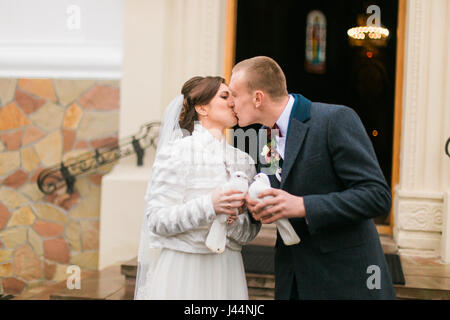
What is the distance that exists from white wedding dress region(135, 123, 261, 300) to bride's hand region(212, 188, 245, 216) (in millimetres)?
68

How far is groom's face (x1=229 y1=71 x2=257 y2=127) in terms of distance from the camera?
2221 millimetres

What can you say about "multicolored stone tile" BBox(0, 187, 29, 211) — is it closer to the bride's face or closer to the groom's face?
the bride's face

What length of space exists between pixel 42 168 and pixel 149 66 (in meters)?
A: 1.77

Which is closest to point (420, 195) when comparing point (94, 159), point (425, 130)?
point (425, 130)

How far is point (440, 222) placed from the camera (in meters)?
4.79

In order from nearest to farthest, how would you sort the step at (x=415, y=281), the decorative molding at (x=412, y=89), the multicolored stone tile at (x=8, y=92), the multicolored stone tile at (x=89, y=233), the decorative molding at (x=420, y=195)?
the step at (x=415, y=281), the decorative molding at (x=420, y=195), the decorative molding at (x=412, y=89), the multicolored stone tile at (x=89, y=233), the multicolored stone tile at (x=8, y=92)

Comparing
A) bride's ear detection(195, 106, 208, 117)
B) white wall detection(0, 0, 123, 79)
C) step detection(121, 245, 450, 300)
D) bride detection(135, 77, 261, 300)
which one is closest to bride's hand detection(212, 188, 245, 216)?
bride detection(135, 77, 261, 300)

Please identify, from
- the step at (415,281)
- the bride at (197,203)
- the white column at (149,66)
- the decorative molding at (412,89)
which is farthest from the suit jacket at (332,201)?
the white column at (149,66)

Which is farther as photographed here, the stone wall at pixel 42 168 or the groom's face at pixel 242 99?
the stone wall at pixel 42 168

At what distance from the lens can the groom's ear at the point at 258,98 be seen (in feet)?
7.20

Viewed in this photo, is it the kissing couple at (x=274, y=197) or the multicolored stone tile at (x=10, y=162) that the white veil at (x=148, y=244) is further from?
the multicolored stone tile at (x=10, y=162)

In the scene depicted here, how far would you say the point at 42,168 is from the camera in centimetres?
555

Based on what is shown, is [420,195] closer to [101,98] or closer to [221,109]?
[221,109]

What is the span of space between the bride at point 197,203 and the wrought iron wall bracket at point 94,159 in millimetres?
2790
